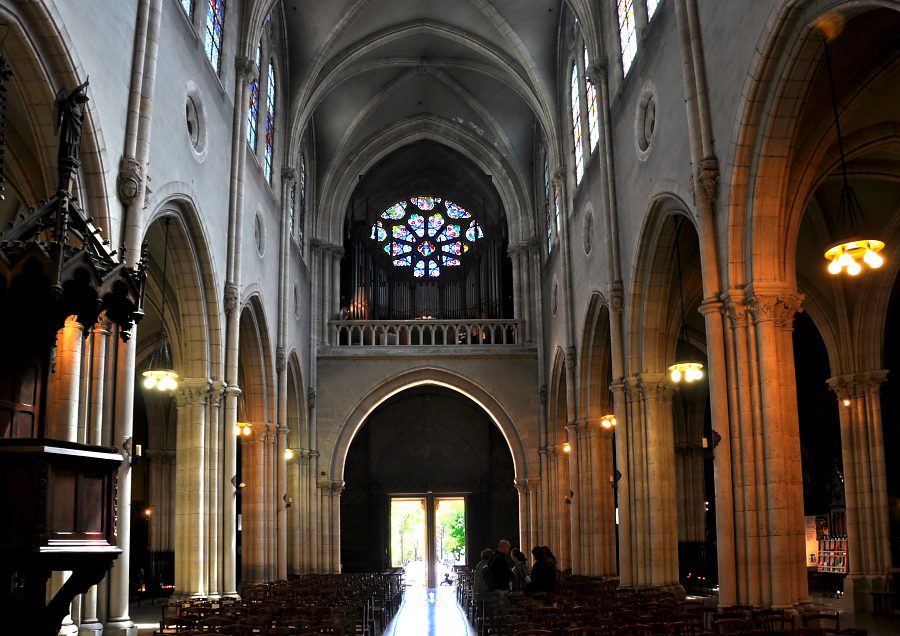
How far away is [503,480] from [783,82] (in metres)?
26.5

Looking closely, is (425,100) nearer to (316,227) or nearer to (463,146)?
(463,146)

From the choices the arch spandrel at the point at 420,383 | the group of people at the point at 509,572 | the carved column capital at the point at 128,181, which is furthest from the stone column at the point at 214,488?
the arch spandrel at the point at 420,383

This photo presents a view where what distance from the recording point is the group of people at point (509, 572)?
15914 millimetres

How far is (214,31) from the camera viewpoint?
19969 millimetres

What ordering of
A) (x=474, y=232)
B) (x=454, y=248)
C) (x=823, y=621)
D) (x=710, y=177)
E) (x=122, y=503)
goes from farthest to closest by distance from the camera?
(x=474, y=232)
(x=454, y=248)
(x=823, y=621)
(x=710, y=177)
(x=122, y=503)

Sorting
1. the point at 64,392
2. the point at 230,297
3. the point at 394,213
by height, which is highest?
the point at 394,213

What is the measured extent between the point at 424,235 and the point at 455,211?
5.75ft

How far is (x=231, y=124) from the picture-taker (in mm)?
21062

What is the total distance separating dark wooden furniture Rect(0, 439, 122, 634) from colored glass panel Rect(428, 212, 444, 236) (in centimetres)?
3044

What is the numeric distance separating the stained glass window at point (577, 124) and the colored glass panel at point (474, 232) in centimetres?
1223

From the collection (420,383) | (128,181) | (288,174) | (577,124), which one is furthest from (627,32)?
(420,383)

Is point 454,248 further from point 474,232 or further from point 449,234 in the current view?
point 474,232

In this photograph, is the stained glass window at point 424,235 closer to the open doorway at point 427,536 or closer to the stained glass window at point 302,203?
the stained glass window at point 302,203

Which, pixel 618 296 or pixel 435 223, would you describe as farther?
pixel 435 223
